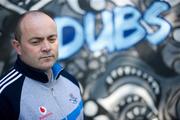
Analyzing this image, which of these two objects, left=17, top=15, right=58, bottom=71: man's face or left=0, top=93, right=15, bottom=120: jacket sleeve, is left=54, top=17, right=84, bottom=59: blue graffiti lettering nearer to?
left=17, top=15, right=58, bottom=71: man's face

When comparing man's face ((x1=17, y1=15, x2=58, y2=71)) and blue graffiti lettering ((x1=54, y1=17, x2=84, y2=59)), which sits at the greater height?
man's face ((x1=17, y1=15, x2=58, y2=71))

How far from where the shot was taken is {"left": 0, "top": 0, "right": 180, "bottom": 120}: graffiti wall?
13.0 feet

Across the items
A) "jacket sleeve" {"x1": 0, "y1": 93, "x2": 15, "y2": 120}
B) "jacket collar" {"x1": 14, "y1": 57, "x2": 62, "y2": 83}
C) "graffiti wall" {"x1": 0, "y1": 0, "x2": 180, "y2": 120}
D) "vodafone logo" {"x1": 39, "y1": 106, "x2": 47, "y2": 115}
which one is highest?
"jacket collar" {"x1": 14, "y1": 57, "x2": 62, "y2": 83}

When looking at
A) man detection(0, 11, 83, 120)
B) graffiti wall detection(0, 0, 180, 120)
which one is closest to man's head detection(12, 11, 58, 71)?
man detection(0, 11, 83, 120)

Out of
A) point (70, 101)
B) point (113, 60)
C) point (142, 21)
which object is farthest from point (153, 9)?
point (70, 101)

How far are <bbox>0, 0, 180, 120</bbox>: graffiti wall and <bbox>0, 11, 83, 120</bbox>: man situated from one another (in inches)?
72.0

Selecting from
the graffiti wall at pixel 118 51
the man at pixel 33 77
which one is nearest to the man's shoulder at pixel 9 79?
the man at pixel 33 77

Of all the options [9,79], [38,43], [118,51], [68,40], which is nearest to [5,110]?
[9,79]

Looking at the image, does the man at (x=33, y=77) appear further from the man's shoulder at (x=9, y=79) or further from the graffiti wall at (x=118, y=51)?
the graffiti wall at (x=118, y=51)

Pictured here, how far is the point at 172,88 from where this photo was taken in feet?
14.0

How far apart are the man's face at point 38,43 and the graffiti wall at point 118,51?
6.10 feet

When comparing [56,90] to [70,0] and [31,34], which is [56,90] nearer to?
[31,34]

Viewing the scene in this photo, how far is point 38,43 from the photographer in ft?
6.59

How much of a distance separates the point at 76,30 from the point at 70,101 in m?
1.85
